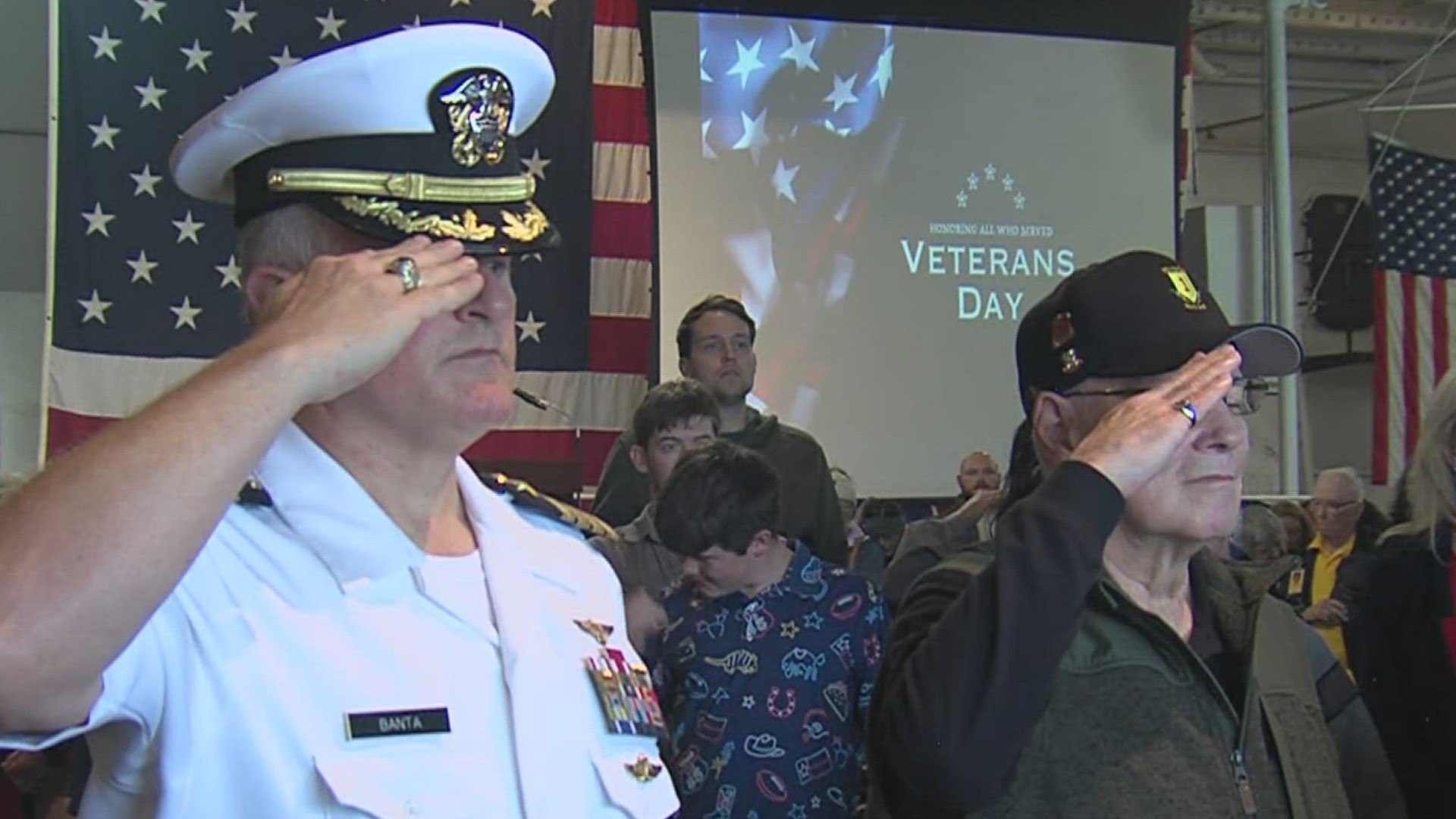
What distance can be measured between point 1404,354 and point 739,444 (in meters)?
6.25

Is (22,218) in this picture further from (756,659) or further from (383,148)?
(383,148)

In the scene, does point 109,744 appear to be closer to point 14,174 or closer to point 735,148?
point 735,148

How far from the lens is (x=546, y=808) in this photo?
1.16 meters

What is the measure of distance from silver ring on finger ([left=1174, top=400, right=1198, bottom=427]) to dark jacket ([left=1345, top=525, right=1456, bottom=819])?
0.80 metres

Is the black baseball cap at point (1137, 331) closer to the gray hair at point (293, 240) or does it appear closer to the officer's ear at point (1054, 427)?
Result: the officer's ear at point (1054, 427)

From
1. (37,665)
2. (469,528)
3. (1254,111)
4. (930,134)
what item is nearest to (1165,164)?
(930,134)

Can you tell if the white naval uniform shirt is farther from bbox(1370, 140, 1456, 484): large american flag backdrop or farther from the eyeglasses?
bbox(1370, 140, 1456, 484): large american flag backdrop

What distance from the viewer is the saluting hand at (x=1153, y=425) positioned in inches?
57.5

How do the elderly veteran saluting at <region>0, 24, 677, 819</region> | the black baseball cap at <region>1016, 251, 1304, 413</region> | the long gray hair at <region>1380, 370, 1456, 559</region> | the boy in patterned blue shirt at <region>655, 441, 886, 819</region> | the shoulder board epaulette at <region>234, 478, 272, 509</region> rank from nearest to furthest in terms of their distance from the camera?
the elderly veteran saluting at <region>0, 24, 677, 819</region>
the shoulder board epaulette at <region>234, 478, 272, 509</region>
the black baseball cap at <region>1016, 251, 1304, 413</region>
the long gray hair at <region>1380, 370, 1456, 559</region>
the boy in patterned blue shirt at <region>655, 441, 886, 819</region>

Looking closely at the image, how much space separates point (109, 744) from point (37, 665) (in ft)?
0.61

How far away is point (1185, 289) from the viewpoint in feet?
5.31

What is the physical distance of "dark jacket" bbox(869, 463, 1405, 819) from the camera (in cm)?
142

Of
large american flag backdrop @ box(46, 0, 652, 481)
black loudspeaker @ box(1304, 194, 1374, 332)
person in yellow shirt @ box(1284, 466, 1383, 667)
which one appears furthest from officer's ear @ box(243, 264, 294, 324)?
black loudspeaker @ box(1304, 194, 1374, 332)

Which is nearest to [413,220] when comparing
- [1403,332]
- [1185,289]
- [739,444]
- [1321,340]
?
[1185,289]
